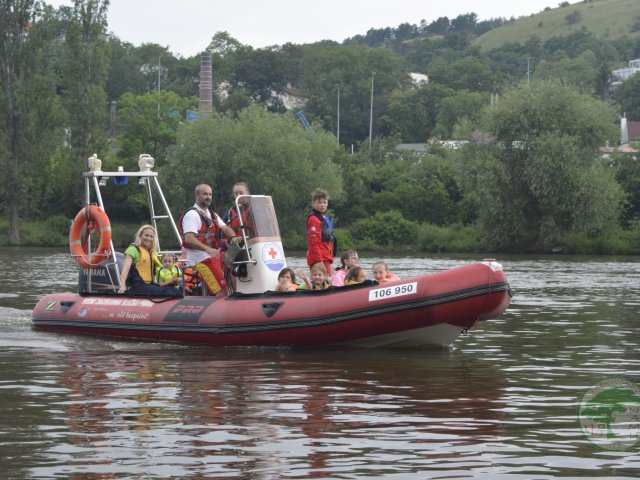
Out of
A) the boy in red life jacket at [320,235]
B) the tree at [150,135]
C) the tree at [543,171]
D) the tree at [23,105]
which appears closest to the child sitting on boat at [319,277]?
the boy in red life jacket at [320,235]

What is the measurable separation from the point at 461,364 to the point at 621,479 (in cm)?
549

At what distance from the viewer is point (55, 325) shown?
16406 millimetres

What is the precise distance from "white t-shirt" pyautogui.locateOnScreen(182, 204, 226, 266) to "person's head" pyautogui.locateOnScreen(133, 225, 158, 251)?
743mm

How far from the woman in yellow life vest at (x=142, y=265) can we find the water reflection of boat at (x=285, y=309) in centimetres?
16

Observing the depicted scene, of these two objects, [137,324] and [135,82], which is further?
[135,82]

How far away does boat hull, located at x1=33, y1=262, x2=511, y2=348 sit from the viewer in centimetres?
1380

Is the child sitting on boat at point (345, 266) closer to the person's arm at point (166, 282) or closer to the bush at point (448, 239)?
the person's arm at point (166, 282)

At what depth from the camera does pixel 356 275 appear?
14.7 m

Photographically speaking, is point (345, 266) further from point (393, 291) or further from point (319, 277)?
point (393, 291)

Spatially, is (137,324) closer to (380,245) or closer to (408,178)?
(380,245)

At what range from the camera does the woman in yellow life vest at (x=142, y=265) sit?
15.5m

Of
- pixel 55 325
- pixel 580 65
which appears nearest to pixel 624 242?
pixel 55 325

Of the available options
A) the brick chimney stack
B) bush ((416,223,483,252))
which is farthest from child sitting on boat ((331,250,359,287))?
the brick chimney stack

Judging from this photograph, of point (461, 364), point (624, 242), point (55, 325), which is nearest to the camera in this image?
point (461, 364)
